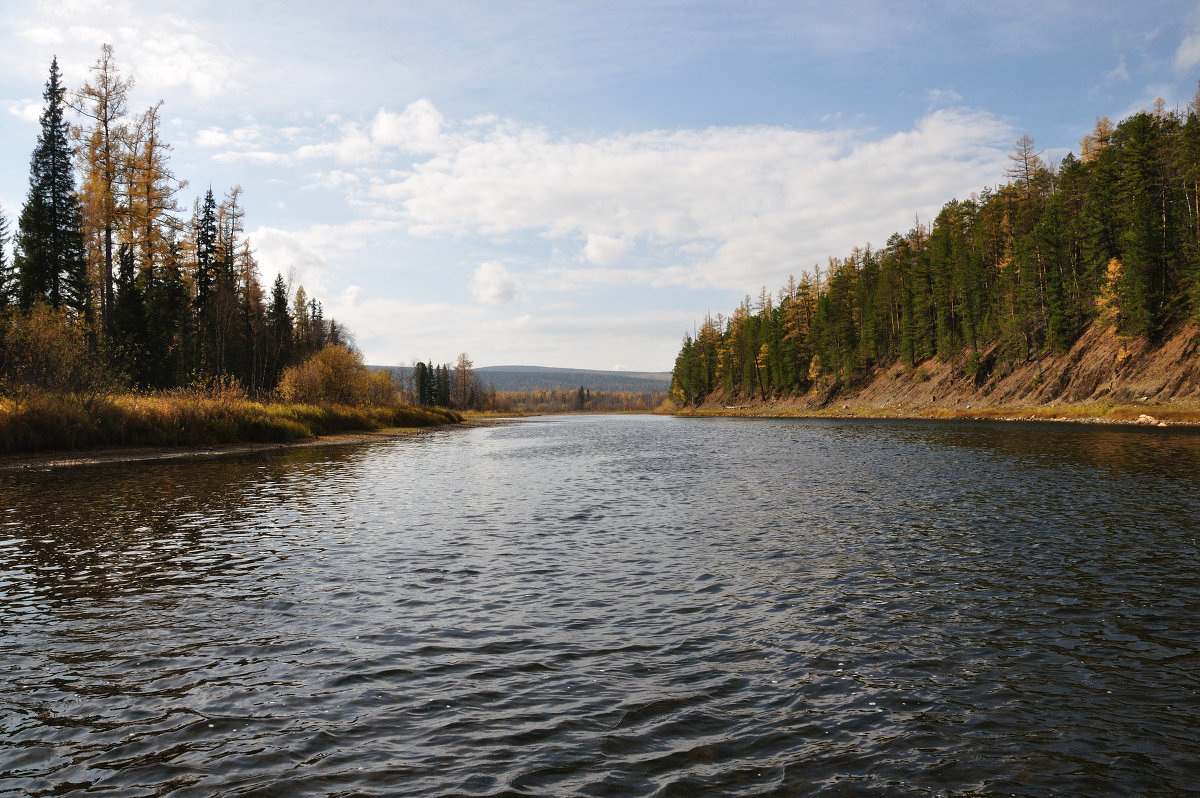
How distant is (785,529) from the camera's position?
16.3m

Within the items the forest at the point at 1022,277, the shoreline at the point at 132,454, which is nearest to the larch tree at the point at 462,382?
the forest at the point at 1022,277

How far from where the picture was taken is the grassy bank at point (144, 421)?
31.0 metres

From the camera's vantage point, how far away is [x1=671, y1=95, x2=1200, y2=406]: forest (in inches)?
2458

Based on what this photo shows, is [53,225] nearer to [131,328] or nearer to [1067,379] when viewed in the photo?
[131,328]

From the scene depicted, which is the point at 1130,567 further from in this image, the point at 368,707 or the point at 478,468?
the point at 478,468

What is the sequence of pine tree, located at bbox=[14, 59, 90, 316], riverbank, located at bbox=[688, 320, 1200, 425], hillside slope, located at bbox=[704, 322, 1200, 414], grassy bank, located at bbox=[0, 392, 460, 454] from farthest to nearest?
hillside slope, located at bbox=[704, 322, 1200, 414], riverbank, located at bbox=[688, 320, 1200, 425], pine tree, located at bbox=[14, 59, 90, 316], grassy bank, located at bbox=[0, 392, 460, 454]

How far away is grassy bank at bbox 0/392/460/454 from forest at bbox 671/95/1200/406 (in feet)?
251

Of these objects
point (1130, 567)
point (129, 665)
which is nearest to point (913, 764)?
point (129, 665)

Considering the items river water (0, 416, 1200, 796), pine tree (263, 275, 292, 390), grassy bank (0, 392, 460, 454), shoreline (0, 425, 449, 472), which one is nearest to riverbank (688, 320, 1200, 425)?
river water (0, 416, 1200, 796)

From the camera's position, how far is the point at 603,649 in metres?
8.41

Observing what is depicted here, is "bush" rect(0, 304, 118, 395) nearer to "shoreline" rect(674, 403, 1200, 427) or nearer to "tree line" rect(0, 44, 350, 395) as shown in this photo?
"tree line" rect(0, 44, 350, 395)

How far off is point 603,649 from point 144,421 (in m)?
38.2

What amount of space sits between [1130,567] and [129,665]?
16639mm

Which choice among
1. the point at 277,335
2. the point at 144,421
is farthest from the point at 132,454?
the point at 277,335
